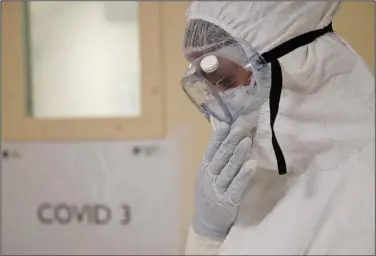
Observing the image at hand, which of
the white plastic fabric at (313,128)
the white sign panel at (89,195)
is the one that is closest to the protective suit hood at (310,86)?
the white plastic fabric at (313,128)

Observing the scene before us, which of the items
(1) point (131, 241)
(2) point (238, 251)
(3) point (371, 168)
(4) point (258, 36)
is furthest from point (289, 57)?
(1) point (131, 241)

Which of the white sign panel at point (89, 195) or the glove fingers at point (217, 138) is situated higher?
the glove fingers at point (217, 138)

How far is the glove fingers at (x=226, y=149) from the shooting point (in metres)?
0.62

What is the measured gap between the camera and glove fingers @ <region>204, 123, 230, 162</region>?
631mm

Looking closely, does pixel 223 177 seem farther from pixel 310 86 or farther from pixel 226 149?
pixel 310 86

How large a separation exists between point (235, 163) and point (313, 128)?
4.3 inches

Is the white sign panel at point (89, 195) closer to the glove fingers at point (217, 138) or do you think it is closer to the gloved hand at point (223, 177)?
the gloved hand at point (223, 177)

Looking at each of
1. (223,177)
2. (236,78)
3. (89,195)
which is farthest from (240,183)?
(89,195)

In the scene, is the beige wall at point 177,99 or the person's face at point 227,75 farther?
the beige wall at point 177,99

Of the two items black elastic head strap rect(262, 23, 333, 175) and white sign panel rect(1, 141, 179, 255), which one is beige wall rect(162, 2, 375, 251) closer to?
white sign panel rect(1, 141, 179, 255)

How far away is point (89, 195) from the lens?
3.98ft

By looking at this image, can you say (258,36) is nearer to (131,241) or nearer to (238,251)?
(238,251)

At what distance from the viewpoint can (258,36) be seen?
62 cm

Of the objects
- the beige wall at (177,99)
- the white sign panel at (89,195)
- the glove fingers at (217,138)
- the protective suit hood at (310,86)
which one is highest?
the protective suit hood at (310,86)
